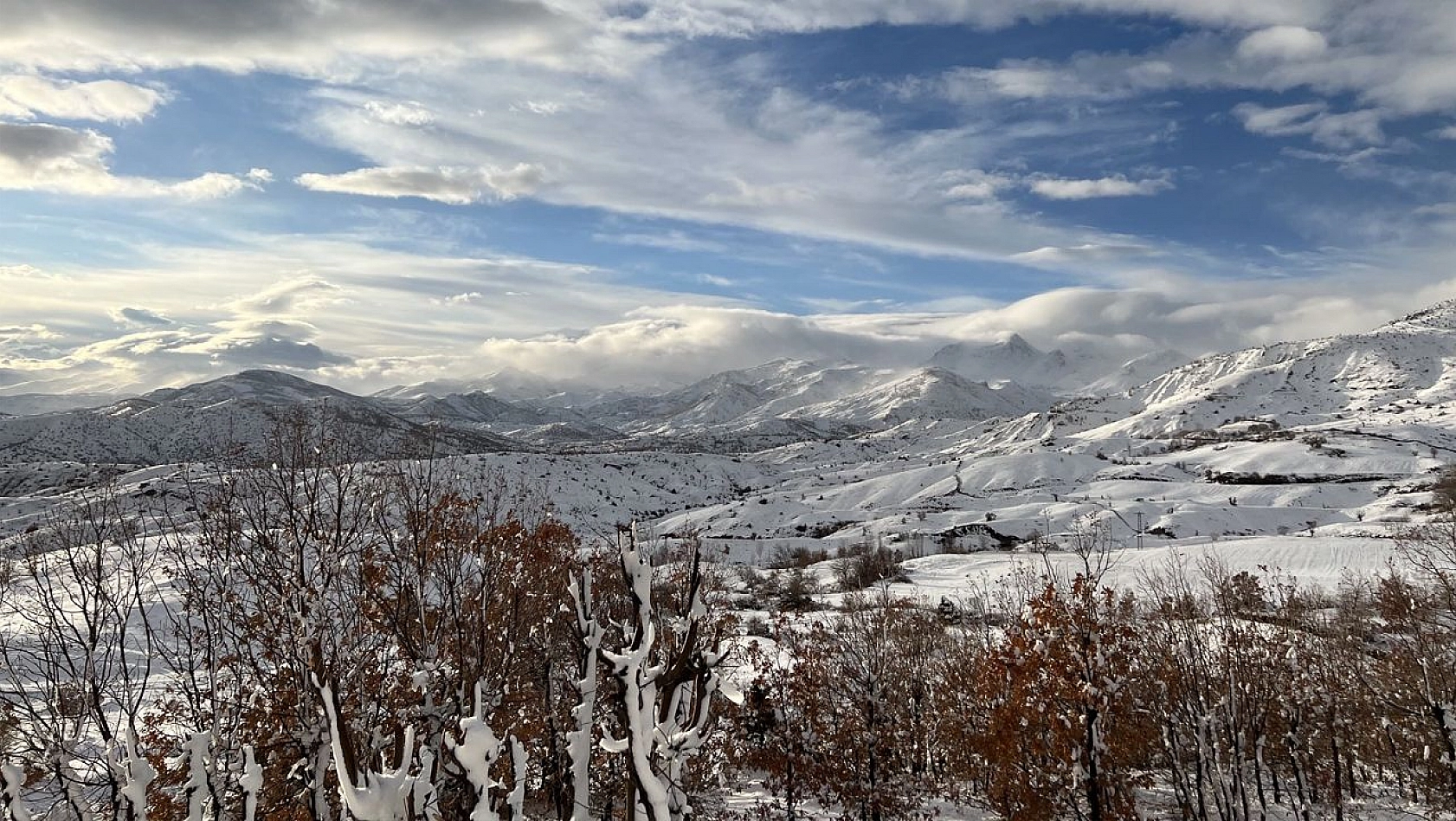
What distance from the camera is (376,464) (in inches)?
804

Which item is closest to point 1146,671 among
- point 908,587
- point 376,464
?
point 376,464

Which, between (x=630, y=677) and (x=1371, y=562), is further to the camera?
A: (x=1371, y=562)

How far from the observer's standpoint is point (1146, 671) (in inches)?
871

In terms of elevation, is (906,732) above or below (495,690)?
below

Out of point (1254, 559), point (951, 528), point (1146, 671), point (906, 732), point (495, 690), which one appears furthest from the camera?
point (951, 528)

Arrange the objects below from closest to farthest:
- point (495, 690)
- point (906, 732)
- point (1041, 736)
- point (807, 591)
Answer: point (495, 690) → point (1041, 736) → point (906, 732) → point (807, 591)

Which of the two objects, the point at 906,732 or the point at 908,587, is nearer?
the point at 906,732

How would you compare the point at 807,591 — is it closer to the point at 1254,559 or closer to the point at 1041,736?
the point at 1254,559

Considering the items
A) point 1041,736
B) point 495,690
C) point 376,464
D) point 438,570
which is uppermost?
point 376,464

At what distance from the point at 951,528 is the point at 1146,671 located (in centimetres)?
8782

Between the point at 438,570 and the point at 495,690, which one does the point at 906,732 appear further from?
the point at 438,570

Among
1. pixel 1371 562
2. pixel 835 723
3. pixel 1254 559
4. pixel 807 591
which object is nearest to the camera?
pixel 835 723

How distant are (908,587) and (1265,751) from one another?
42.6m

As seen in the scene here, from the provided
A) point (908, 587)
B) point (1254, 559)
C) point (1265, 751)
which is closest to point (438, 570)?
point (1265, 751)
